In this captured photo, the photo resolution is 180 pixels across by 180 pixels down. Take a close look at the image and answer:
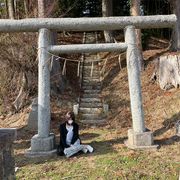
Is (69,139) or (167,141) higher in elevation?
(69,139)

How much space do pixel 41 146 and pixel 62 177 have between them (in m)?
1.59

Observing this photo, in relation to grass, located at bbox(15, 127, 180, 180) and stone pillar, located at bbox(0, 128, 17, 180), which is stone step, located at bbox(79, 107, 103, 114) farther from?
stone pillar, located at bbox(0, 128, 17, 180)

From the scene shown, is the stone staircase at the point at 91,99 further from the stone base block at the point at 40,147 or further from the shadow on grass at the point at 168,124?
the stone base block at the point at 40,147

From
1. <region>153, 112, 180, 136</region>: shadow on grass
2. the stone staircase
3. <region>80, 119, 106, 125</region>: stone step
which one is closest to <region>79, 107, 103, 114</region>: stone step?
the stone staircase

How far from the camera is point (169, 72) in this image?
38.6ft

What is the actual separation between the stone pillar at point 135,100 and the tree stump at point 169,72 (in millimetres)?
3575

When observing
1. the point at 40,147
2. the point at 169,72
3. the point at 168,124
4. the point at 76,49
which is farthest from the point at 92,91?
the point at 40,147

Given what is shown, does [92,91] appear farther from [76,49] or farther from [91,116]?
[76,49]

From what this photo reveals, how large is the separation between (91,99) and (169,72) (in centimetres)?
309

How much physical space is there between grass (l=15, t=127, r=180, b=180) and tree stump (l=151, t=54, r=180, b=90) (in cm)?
384

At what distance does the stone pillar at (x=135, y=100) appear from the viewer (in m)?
8.15

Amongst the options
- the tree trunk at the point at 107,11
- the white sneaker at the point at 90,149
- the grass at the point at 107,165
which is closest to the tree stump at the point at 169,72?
the grass at the point at 107,165

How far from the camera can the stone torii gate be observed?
8.06m

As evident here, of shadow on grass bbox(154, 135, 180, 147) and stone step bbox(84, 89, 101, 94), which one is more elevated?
stone step bbox(84, 89, 101, 94)
